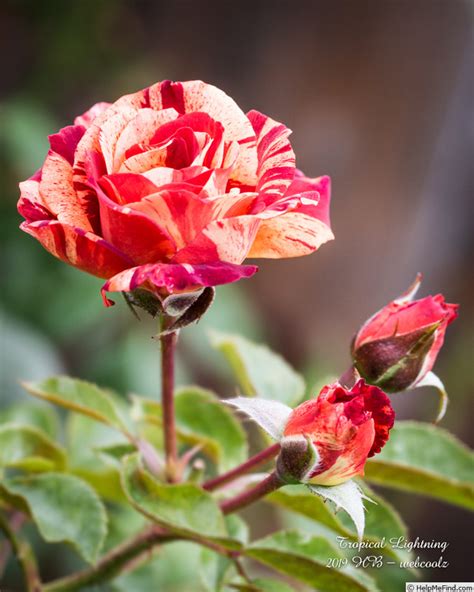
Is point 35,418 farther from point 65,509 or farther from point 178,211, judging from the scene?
point 178,211

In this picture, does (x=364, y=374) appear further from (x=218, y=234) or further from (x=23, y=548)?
(x=23, y=548)

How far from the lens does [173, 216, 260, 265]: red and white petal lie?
43 centimetres

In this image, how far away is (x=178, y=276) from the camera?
434 mm

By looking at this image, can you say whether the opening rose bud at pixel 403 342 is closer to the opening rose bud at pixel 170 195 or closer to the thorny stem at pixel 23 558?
the opening rose bud at pixel 170 195

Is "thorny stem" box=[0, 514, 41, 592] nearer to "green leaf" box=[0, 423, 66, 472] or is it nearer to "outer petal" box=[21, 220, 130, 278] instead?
"green leaf" box=[0, 423, 66, 472]

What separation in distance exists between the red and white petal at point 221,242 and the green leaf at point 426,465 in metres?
0.26

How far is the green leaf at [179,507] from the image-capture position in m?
0.55

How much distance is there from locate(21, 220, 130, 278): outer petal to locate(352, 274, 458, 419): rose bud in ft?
0.60

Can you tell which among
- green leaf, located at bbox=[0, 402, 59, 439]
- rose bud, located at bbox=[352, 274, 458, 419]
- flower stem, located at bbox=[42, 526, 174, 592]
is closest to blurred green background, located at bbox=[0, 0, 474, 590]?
green leaf, located at bbox=[0, 402, 59, 439]

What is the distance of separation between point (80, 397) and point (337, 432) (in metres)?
0.30

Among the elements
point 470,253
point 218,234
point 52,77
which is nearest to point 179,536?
point 218,234

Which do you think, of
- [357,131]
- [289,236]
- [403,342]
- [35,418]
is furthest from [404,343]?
[357,131]

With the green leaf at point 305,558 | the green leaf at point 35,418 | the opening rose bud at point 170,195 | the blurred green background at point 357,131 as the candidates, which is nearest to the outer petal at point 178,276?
the opening rose bud at point 170,195

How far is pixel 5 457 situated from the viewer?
72 centimetres
